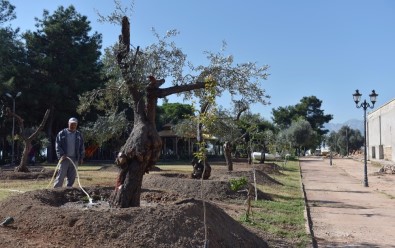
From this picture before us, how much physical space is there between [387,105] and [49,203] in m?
52.1

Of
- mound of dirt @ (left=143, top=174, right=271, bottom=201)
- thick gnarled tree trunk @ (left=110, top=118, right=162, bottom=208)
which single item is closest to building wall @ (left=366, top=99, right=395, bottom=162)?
mound of dirt @ (left=143, top=174, right=271, bottom=201)

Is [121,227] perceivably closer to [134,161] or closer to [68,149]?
[134,161]

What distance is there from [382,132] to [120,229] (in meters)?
55.8

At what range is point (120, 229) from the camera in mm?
5918

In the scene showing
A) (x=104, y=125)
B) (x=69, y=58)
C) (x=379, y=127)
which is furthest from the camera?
(x=379, y=127)

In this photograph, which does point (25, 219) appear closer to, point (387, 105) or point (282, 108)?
point (387, 105)

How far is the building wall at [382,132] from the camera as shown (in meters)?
50.5

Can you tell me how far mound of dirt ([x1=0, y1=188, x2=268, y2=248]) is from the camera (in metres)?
5.74

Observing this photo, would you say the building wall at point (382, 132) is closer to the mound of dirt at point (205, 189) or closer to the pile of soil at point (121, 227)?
the mound of dirt at point (205, 189)

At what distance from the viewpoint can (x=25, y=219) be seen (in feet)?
21.7

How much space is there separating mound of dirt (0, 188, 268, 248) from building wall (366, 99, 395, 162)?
4591cm

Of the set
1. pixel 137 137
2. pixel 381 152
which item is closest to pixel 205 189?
pixel 137 137

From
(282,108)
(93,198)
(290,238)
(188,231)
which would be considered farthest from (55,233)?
(282,108)

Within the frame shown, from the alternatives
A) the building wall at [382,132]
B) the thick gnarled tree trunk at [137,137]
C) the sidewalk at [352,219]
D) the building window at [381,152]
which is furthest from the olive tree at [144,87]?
the building window at [381,152]
